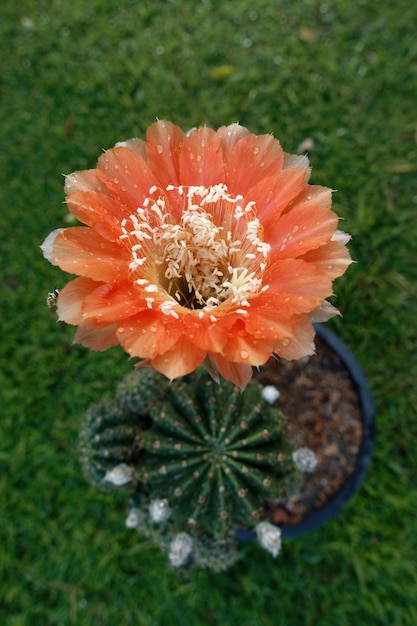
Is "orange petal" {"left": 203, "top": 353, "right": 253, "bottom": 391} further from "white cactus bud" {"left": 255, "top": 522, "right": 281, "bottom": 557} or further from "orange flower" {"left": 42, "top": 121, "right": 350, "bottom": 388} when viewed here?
"white cactus bud" {"left": 255, "top": 522, "right": 281, "bottom": 557}

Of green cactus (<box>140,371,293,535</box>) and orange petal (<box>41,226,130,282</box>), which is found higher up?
orange petal (<box>41,226,130,282</box>)

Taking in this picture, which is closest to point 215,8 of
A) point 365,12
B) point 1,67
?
point 365,12

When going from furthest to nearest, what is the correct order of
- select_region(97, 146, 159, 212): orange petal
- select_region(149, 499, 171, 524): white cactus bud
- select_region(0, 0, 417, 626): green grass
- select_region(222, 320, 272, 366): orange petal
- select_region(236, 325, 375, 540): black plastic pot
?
select_region(0, 0, 417, 626): green grass < select_region(236, 325, 375, 540): black plastic pot < select_region(149, 499, 171, 524): white cactus bud < select_region(97, 146, 159, 212): orange petal < select_region(222, 320, 272, 366): orange petal

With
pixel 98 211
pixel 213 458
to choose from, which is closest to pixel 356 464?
pixel 213 458

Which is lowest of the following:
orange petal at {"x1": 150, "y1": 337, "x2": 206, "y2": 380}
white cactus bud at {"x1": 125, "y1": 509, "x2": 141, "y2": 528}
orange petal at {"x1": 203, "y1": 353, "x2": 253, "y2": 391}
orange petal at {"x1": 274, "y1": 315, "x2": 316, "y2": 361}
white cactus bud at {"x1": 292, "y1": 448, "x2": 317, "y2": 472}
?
white cactus bud at {"x1": 125, "y1": 509, "x2": 141, "y2": 528}

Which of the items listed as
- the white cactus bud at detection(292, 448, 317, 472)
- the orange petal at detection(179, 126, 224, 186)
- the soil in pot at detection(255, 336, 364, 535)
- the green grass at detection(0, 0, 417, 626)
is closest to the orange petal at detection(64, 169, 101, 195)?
the orange petal at detection(179, 126, 224, 186)

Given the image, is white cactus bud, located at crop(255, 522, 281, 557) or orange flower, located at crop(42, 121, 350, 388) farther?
white cactus bud, located at crop(255, 522, 281, 557)

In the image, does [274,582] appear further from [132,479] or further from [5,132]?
[5,132]

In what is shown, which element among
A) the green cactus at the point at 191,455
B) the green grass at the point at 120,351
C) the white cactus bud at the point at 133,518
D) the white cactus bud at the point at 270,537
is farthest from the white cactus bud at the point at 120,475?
the green grass at the point at 120,351
